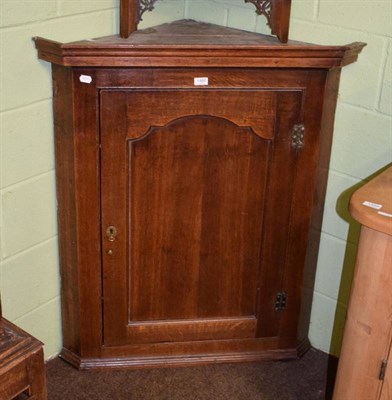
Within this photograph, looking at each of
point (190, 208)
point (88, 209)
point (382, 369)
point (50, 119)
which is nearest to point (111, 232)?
point (88, 209)

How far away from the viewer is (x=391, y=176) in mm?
1922

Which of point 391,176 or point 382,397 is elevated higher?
point 391,176

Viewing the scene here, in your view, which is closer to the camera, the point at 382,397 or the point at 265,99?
the point at 382,397

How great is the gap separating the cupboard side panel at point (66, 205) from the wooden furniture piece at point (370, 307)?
87 cm

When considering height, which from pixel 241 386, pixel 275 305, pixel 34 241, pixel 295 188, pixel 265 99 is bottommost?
pixel 241 386

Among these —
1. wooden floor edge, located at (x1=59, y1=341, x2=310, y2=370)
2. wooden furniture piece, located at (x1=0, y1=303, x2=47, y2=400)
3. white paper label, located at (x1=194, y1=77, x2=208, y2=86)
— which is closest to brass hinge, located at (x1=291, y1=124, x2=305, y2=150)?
white paper label, located at (x1=194, y1=77, x2=208, y2=86)

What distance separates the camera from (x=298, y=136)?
2188 millimetres

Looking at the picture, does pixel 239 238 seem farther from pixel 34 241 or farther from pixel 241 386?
pixel 34 241

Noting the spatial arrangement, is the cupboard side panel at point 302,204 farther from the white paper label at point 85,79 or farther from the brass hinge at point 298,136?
the white paper label at point 85,79

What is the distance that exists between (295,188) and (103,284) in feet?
2.28

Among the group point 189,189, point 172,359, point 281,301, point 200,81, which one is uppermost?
point 200,81

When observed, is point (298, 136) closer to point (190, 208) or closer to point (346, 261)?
point (190, 208)

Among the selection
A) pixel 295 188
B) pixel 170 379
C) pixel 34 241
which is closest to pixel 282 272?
pixel 295 188

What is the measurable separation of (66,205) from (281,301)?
79 cm
